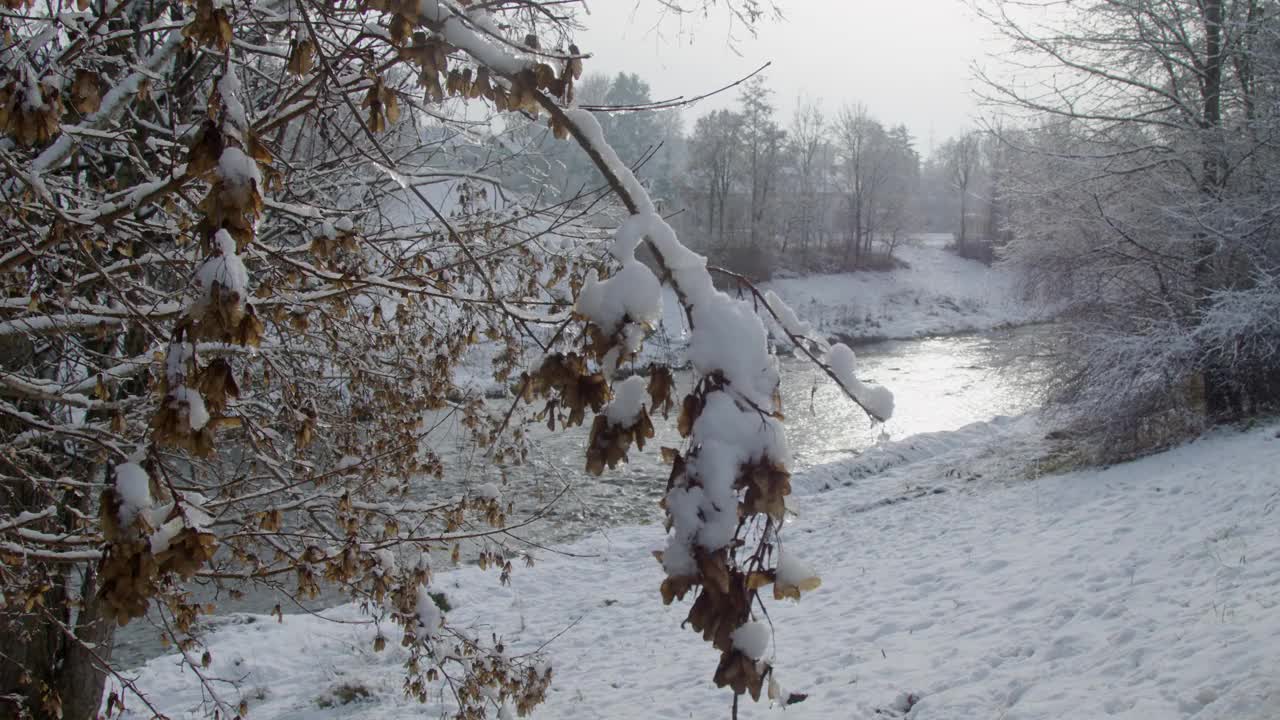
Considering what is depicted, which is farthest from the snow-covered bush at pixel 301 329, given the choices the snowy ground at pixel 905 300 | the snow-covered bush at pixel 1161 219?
the snowy ground at pixel 905 300

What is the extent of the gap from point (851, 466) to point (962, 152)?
49758 mm

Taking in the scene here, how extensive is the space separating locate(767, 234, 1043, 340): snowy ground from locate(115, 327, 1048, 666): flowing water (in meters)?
6.89

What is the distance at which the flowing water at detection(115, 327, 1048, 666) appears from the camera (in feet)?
28.0

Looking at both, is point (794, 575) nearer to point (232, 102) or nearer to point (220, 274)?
point (220, 274)

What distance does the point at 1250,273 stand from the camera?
32.9 feet

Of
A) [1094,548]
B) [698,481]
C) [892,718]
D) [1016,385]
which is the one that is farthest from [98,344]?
[1016,385]

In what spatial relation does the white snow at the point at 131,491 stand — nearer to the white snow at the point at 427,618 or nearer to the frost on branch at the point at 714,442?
the frost on branch at the point at 714,442

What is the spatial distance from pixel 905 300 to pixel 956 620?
31.3 m

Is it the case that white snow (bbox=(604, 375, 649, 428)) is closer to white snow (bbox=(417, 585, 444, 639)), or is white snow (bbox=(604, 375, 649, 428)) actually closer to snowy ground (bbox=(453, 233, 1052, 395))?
white snow (bbox=(417, 585, 444, 639))

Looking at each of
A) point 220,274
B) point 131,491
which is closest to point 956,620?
point 131,491

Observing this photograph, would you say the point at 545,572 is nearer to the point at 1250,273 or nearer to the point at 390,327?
the point at 390,327

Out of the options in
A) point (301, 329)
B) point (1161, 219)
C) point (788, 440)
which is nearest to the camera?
point (301, 329)

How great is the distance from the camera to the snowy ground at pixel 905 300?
30812 millimetres

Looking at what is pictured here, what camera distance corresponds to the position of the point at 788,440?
6500 mm
